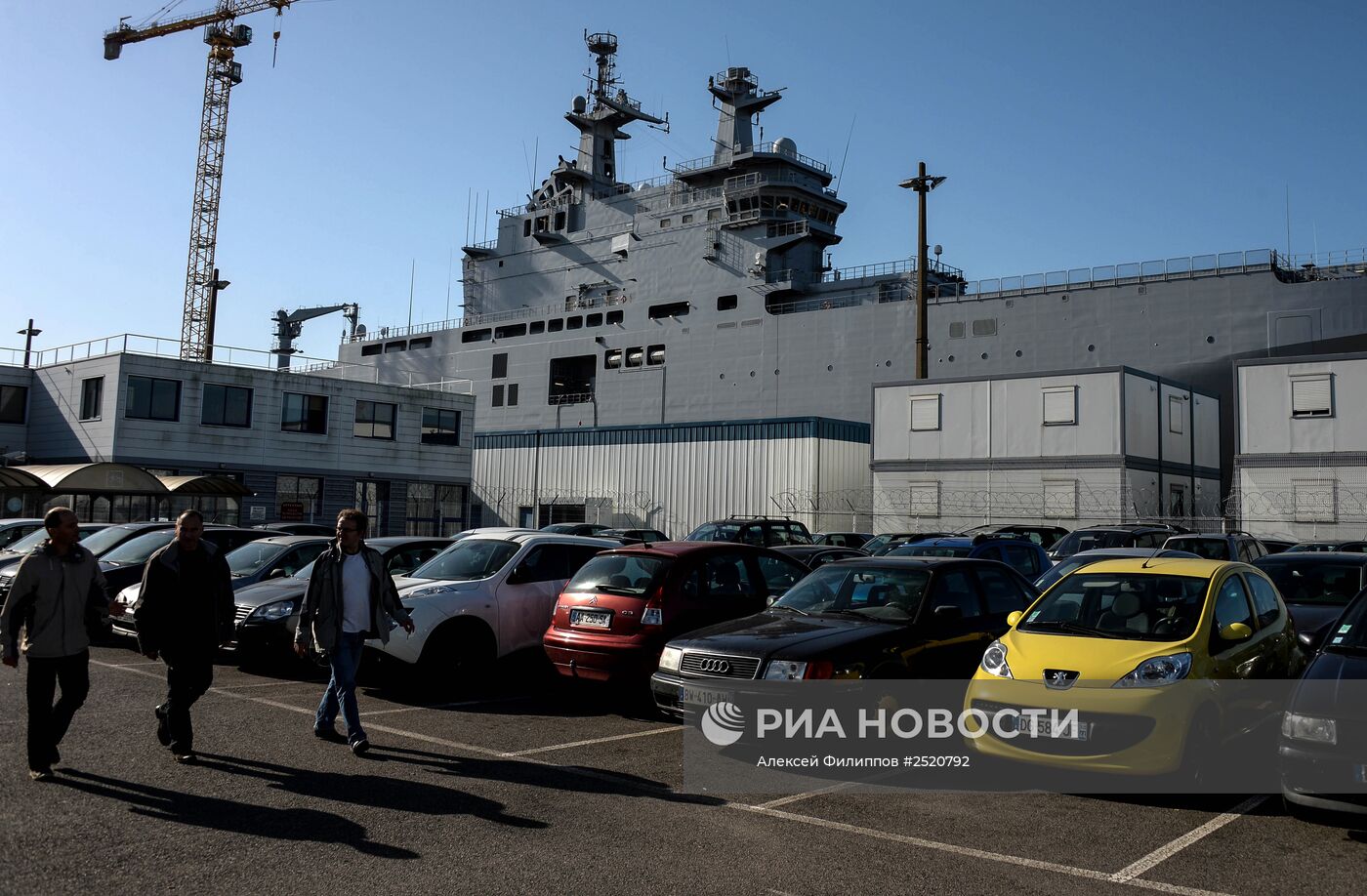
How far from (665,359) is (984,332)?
15712 millimetres

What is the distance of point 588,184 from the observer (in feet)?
184

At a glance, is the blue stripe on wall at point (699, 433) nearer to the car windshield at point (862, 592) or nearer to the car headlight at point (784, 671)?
the car windshield at point (862, 592)

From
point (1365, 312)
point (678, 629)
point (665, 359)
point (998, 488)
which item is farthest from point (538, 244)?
point (678, 629)

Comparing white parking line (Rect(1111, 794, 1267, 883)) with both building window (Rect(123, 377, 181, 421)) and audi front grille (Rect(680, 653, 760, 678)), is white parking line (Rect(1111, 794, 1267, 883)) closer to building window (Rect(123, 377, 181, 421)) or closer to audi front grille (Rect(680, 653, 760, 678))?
audi front grille (Rect(680, 653, 760, 678))

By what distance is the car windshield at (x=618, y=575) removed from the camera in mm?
9008

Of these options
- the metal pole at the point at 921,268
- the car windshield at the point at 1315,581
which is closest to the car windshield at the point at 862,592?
the car windshield at the point at 1315,581

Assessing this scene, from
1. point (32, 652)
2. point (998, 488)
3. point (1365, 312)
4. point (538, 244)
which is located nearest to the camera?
point (32, 652)

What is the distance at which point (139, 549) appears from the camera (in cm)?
1362

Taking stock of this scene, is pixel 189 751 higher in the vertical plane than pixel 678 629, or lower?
lower

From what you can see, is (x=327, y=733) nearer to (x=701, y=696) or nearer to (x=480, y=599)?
(x=480, y=599)

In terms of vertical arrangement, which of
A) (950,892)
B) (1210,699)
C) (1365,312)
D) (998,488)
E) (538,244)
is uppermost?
(538,244)

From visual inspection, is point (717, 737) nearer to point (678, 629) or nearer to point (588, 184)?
point (678, 629)

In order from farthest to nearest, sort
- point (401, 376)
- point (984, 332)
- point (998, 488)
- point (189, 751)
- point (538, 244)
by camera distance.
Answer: point (401, 376)
point (538, 244)
point (984, 332)
point (998, 488)
point (189, 751)

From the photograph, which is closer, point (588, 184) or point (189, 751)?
point (189, 751)
